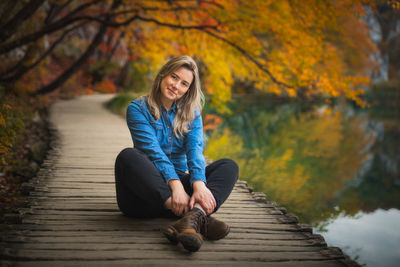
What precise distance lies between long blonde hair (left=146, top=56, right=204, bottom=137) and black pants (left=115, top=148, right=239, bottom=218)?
38cm

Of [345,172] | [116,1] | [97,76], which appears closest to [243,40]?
[116,1]

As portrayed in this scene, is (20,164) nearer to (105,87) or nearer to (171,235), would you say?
(171,235)

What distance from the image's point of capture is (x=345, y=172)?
304 inches

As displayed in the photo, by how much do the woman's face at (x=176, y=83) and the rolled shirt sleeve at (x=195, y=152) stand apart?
0.26m

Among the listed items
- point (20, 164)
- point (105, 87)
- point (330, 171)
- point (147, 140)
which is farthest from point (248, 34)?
point (105, 87)

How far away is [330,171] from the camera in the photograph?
765 centimetres

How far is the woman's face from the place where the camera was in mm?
2627

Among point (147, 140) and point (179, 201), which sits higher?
point (147, 140)

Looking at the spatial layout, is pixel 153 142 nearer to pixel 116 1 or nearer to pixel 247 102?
pixel 116 1

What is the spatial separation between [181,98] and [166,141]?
0.40 m

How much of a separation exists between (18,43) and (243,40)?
Answer: 15.1 feet

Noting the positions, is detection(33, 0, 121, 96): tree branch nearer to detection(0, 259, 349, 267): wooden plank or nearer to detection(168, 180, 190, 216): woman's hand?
detection(168, 180, 190, 216): woman's hand

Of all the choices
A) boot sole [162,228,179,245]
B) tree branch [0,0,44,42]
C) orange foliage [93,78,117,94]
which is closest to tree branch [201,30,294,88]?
tree branch [0,0,44,42]

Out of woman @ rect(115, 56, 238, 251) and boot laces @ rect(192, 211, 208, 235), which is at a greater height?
woman @ rect(115, 56, 238, 251)
